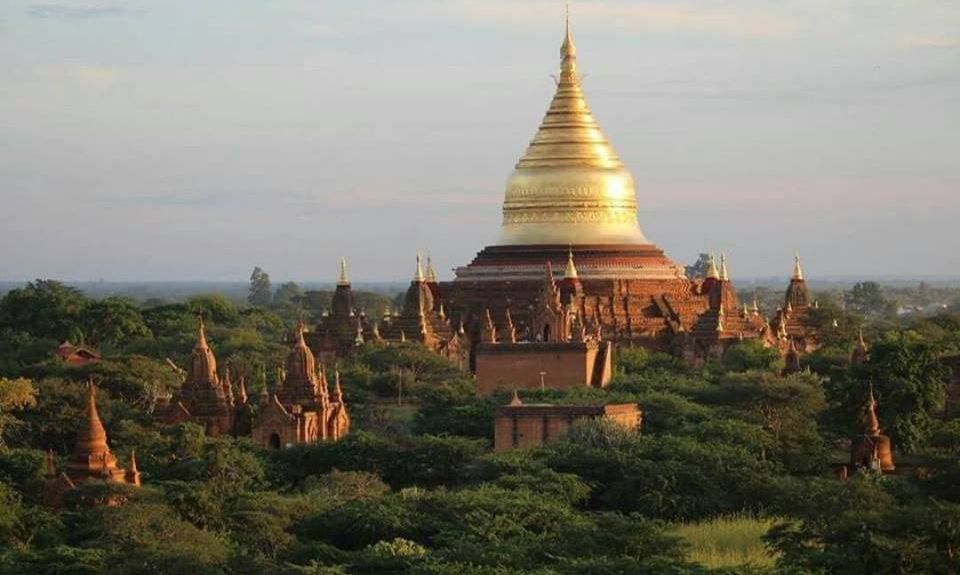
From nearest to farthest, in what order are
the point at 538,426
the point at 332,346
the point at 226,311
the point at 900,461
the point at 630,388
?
the point at 900,461
the point at 538,426
the point at 630,388
the point at 332,346
the point at 226,311

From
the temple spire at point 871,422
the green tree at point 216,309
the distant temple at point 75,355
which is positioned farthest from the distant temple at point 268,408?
the green tree at point 216,309

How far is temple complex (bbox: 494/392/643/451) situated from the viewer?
4966 cm

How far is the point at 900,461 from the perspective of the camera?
45.7 metres

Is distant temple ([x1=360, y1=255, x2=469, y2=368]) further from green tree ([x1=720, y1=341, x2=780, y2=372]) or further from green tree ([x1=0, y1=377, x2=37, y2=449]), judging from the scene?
green tree ([x1=0, y1=377, x2=37, y2=449])

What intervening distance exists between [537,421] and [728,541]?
36.7 ft

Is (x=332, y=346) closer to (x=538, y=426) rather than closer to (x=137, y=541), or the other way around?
(x=538, y=426)

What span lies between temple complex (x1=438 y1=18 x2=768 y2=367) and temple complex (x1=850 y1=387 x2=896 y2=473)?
20.8 meters

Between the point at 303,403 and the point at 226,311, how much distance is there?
46490mm

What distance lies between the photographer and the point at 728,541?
39.1 meters

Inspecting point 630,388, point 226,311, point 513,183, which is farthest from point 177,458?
point 226,311

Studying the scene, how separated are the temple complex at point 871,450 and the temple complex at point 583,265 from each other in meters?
20.8

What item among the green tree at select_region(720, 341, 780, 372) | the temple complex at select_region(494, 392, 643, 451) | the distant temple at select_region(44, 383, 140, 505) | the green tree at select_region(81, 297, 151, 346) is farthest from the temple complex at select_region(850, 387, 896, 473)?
the green tree at select_region(81, 297, 151, 346)

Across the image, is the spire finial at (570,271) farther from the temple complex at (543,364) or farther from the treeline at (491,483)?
the temple complex at (543,364)

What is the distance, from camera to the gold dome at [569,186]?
245 ft
